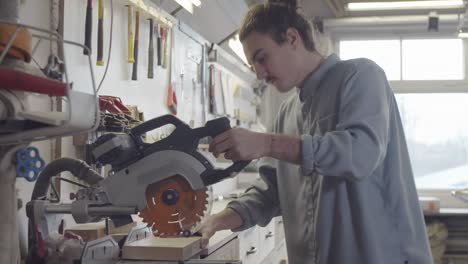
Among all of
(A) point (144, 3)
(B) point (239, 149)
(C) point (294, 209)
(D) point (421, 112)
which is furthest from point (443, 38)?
(B) point (239, 149)

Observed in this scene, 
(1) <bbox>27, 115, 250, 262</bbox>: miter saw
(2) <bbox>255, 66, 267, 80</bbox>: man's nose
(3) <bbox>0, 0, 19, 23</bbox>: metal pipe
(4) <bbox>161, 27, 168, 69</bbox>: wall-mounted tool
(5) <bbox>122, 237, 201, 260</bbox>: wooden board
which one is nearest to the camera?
(3) <bbox>0, 0, 19, 23</bbox>: metal pipe

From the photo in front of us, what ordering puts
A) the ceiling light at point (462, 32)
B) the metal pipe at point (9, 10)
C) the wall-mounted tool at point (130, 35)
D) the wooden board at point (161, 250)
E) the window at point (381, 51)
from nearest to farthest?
1. the metal pipe at point (9, 10)
2. the wooden board at point (161, 250)
3. the wall-mounted tool at point (130, 35)
4. the ceiling light at point (462, 32)
5. the window at point (381, 51)

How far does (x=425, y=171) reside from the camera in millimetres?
5266

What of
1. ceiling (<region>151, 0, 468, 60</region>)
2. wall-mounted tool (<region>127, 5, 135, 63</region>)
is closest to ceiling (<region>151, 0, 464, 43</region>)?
ceiling (<region>151, 0, 468, 60</region>)

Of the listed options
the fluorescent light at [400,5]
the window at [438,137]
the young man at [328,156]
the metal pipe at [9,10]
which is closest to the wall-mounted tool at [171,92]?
the young man at [328,156]

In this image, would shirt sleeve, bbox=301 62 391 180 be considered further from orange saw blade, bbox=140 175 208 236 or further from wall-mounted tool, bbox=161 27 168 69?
wall-mounted tool, bbox=161 27 168 69

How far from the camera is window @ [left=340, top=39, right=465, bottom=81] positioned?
5.19 metres

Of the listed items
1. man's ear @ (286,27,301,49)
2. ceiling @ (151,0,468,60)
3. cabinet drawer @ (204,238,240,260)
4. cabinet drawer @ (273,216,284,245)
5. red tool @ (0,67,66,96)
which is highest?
ceiling @ (151,0,468,60)

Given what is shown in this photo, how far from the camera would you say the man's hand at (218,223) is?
4.35 ft

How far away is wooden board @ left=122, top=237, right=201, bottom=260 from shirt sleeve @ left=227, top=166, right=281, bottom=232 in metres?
0.35

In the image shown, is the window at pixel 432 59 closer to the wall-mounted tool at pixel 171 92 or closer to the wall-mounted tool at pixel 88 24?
the wall-mounted tool at pixel 171 92

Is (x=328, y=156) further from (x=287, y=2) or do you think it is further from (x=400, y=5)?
(x=400, y=5)

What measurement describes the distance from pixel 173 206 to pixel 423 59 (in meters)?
4.73

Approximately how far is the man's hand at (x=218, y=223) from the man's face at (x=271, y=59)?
39 cm
